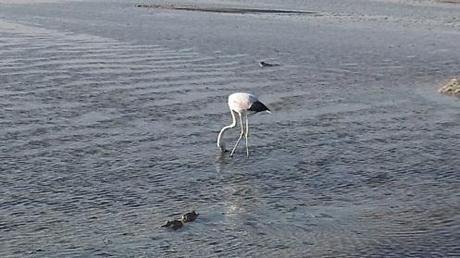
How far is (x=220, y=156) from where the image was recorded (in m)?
13.1

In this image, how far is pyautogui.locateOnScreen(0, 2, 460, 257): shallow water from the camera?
945 centimetres

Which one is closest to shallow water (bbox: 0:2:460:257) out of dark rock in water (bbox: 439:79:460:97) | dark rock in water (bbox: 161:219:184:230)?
dark rock in water (bbox: 161:219:184:230)

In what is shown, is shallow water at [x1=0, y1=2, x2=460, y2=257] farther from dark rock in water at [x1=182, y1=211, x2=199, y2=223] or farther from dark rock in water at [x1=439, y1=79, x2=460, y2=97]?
dark rock in water at [x1=439, y1=79, x2=460, y2=97]

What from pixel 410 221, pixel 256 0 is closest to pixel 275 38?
pixel 410 221

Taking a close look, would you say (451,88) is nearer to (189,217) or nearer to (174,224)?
(189,217)

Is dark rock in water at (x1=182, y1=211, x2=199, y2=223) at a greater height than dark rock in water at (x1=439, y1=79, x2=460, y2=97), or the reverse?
dark rock in water at (x1=439, y1=79, x2=460, y2=97)

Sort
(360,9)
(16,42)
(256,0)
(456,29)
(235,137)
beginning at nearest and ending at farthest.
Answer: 1. (235,137)
2. (16,42)
3. (456,29)
4. (360,9)
5. (256,0)

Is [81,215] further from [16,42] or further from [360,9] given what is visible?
[360,9]

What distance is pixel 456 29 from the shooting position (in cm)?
3672

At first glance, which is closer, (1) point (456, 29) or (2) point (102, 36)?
(2) point (102, 36)

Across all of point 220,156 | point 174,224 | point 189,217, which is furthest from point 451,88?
point 174,224

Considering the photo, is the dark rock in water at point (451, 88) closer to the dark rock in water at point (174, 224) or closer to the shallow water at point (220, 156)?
the shallow water at point (220, 156)

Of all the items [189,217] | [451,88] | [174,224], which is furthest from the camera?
[451,88]

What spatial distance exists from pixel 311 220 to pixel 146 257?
218 cm
